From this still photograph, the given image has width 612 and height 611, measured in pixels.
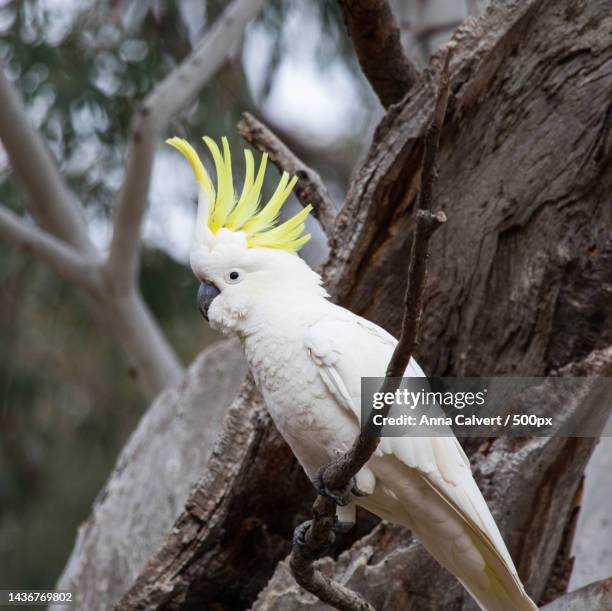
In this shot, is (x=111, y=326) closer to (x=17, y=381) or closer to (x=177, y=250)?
(x=177, y=250)

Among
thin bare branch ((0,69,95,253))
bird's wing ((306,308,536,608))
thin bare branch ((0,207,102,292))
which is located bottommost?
bird's wing ((306,308,536,608))

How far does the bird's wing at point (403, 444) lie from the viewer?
6.40 ft

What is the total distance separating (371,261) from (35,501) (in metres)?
5.09

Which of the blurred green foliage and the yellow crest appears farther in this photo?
the blurred green foliage

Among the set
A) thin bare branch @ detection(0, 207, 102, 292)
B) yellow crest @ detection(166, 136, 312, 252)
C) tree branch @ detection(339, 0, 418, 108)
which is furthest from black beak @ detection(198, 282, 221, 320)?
thin bare branch @ detection(0, 207, 102, 292)

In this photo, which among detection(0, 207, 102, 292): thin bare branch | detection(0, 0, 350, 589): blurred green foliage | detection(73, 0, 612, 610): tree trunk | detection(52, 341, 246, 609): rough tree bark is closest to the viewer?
detection(73, 0, 612, 610): tree trunk

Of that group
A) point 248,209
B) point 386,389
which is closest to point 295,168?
point 248,209

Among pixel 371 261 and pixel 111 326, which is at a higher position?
pixel 111 326

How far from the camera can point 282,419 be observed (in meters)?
2.03

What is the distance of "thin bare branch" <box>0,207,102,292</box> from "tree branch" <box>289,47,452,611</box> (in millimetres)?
2840

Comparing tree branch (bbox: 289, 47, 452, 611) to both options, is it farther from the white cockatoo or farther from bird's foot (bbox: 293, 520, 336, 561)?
the white cockatoo

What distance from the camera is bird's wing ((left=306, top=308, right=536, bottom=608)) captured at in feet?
6.40

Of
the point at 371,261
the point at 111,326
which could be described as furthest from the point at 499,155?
the point at 111,326

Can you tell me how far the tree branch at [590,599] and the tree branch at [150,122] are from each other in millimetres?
2674
